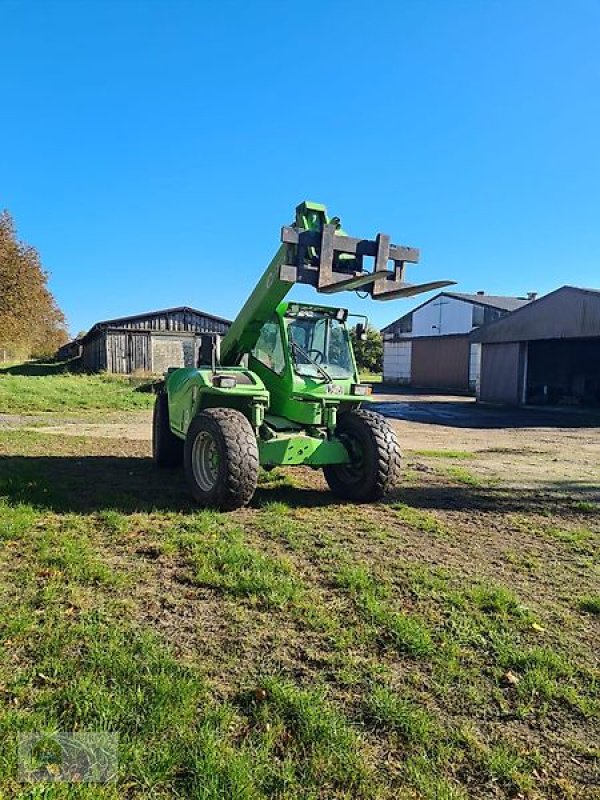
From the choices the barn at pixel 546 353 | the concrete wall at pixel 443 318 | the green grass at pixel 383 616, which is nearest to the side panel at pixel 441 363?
the concrete wall at pixel 443 318

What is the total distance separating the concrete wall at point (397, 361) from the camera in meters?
45.4

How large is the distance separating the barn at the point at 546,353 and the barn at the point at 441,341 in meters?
7.85

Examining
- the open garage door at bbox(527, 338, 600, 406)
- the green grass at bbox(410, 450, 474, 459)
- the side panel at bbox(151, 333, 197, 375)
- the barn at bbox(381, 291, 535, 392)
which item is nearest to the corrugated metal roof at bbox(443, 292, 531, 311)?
the barn at bbox(381, 291, 535, 392)

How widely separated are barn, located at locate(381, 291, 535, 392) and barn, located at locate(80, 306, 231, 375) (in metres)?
15.6

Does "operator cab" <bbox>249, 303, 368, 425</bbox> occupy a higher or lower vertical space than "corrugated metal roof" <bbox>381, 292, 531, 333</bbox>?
lower

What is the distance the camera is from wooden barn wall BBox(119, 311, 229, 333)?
109ft

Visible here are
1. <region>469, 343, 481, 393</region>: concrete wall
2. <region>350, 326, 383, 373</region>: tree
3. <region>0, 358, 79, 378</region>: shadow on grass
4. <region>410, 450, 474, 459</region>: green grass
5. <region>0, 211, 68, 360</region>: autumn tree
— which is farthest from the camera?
<region>350, 326, 383, 373</region>: tree

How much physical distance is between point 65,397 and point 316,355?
632 inches

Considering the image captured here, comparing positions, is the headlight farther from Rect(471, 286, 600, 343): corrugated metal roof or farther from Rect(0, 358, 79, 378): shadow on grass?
Rect(0, 358, 79, 378): shadow on grass

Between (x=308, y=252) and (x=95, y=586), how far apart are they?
3769 millimetres

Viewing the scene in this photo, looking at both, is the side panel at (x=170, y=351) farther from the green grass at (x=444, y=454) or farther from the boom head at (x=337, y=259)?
the boom head at (x=337, y=259)

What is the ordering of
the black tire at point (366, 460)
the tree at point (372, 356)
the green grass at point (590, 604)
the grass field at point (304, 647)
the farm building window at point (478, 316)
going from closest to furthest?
the grass field at point (304, 647) < the green grass at point (590, 604) < the black tire at point (366, 460) < the farm building window at point (478, 316) < the tree at point (372, 356)

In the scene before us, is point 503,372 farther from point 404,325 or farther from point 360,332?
point 404,325

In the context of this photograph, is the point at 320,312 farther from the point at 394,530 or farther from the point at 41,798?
the point at 41,798
